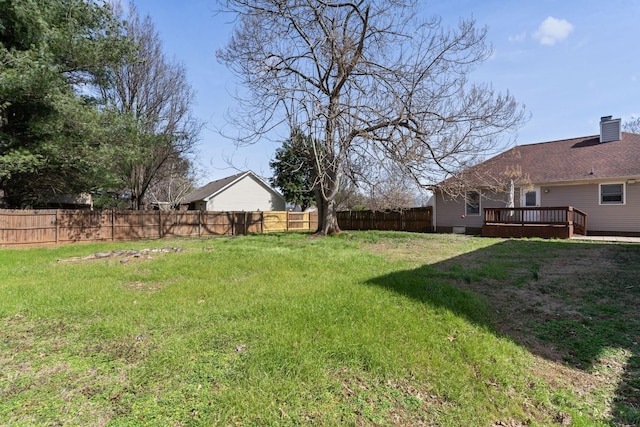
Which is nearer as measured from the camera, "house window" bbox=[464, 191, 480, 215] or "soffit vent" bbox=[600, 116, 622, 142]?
"soffit vent" bbox=[600, 116, 622, 142]

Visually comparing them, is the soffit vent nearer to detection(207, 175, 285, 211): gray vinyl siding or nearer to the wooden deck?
the wooden deck

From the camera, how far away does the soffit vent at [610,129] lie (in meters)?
14.6

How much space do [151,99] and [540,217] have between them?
64.6ft

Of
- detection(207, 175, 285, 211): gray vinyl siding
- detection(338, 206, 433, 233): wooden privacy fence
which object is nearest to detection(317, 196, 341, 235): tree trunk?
detection(338, 206, 433, 233): wooden privacy fence

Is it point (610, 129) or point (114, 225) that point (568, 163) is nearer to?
point (610, 129)

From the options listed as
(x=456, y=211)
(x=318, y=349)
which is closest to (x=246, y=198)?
(x=456, y=211)

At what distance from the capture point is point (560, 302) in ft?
14.9

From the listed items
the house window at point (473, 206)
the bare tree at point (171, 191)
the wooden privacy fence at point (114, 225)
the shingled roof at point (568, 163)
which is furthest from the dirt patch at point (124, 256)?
the bare tree at point (171, 191)

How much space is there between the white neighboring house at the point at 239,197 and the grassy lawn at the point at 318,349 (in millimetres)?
21941

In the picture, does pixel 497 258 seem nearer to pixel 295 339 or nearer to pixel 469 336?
pixel 469 336

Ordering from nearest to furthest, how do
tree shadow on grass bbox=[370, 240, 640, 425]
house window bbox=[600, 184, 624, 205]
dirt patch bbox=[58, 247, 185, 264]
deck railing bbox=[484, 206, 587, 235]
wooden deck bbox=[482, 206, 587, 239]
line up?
1. tree shadow on grass bbox=[370, 240, 640, 425]
2. dirt patch bbox=[58, 247, 185, 264]
3. wooden deck bbox=[482, 206, 587, 239]
4. deck railing bbox=[484, 206, 587, 235]
5. house window bbox=[600, 184, 624, 205]

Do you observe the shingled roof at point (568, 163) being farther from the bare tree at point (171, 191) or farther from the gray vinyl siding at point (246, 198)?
the bare tree at point (171, 191)

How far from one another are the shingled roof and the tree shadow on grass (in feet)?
16.6

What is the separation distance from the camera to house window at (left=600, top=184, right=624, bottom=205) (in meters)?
12.8
